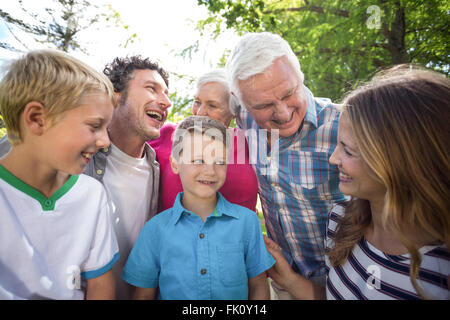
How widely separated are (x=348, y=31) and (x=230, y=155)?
3.16 meters

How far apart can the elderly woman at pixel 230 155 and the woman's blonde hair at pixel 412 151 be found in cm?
104

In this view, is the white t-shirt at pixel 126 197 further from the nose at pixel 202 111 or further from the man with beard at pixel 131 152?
the nose at pixel 202 111

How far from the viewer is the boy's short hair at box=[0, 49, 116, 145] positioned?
1121 millimetres

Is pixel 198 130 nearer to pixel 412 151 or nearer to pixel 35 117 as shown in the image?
pixel 35 117

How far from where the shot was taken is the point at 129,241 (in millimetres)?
1818

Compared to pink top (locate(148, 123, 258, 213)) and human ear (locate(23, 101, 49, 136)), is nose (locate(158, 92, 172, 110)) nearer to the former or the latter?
pink top (locate(148, 123, 258, 213))

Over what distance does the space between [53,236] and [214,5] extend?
4.36 metres

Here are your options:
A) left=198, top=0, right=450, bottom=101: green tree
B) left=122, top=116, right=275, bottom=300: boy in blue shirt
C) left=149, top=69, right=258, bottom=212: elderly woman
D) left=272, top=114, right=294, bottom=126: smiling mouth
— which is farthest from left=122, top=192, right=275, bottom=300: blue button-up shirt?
left=198, top=0, right=450, bottom=101: green tree

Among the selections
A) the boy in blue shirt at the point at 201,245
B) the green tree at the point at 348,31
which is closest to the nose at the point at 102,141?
the boy in blue shirt at the point at 201,245

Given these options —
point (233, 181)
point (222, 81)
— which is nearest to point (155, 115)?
point (222, 81)

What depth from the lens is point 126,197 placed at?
1884 millimetres

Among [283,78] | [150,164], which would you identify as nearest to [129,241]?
[150,164]

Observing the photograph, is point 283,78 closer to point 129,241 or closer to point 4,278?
point 129,241

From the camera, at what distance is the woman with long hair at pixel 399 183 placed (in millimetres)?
1136
